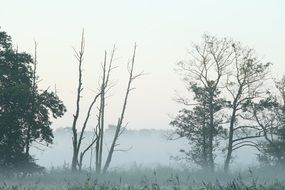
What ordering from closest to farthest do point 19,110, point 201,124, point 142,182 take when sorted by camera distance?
point 142,182 < point 19,110 < point 201,124

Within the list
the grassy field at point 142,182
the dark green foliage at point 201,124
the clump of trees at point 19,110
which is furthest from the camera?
the dark green foliage at point 201,124

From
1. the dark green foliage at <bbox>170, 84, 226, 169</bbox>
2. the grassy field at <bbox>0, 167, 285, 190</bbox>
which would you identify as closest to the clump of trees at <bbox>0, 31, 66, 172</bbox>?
the grassy field at <bbox>0, 167, 285, 190</bbox>

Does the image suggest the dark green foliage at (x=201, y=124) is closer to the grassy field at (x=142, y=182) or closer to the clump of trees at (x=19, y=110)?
the grassy field at (x=142, y=182)

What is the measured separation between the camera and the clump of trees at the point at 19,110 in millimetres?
27047

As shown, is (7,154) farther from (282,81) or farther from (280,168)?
(282,81)

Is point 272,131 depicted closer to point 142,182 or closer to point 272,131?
point 272,131

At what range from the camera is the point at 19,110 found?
91.7 ft

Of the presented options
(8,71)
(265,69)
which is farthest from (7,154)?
(265,69)

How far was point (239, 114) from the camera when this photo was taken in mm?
38812

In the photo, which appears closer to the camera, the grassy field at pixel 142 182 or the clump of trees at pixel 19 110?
the grassy field at pixel 142 182

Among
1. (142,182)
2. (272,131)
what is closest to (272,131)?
(272,131)

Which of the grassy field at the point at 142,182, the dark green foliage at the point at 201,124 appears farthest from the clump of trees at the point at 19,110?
the dark green foliage at the point at 201,124

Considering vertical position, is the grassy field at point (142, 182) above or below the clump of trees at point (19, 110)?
below

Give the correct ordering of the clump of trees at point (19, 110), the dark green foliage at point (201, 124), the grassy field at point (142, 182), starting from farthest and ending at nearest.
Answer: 1. the dark green foliage at point (201, 124)
2. the clump of trees at point (19, 110)
3. the grassy field at point (142, 182)
